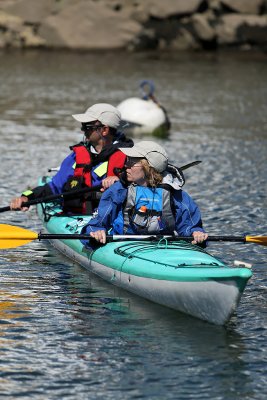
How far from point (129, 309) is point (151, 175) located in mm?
1326

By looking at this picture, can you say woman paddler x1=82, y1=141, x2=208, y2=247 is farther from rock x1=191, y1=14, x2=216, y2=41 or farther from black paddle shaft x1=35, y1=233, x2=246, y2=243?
rock x1=191, y1=14, x2=216, y2=41

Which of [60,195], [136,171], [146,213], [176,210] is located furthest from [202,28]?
[136,171]

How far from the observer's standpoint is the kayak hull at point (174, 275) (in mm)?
9688

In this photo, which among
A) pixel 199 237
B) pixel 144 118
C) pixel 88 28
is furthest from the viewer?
pixel 88 28

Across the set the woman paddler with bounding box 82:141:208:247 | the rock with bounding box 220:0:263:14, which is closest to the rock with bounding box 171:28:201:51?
the rock with bounding box 220:0:263:14

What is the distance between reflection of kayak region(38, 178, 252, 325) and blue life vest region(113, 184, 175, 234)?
7.9 inches

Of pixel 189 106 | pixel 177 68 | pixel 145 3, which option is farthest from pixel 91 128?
pixel 145 3

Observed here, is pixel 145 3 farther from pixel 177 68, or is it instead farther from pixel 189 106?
pixel 189 106

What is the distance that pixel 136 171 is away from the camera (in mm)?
11086

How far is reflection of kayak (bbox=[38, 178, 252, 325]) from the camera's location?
9.70 meters

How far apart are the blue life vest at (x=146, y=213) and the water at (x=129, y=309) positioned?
69 cm

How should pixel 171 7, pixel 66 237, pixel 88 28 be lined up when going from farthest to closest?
pixel 88 28, pixel 171 7, pixel 66 237

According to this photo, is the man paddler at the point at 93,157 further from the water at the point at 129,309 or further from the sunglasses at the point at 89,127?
the water at the point at 129,309

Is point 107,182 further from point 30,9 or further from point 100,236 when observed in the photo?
point 30,9
